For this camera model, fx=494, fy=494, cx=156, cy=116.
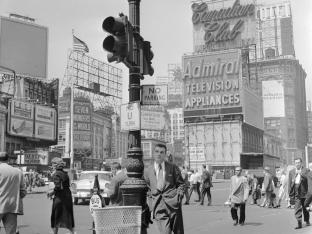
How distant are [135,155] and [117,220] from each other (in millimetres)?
2156

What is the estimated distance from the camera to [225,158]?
110125 mm

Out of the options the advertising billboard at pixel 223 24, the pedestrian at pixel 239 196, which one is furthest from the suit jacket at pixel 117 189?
the advertising billboard at pixel 223 24

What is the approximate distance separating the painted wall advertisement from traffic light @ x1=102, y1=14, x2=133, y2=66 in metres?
122

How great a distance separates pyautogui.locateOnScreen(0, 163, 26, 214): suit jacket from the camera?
7559mm

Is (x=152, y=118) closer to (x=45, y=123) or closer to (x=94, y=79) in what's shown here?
(x=45, y=123)

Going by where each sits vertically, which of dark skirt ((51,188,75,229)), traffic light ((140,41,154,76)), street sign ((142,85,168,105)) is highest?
traffic light ((140,41,154,76))

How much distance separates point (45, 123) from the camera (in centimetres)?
8250

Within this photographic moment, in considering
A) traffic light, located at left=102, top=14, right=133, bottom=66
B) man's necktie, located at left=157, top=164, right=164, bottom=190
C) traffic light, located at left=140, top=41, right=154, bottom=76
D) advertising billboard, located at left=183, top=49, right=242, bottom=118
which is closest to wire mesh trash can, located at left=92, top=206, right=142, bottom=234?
man's necktie, located at left=157, top=164, right=164, bottom=190

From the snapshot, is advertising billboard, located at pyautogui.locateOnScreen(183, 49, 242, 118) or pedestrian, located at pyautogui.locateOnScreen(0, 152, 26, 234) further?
advertising billboard, located at pyautogui.locateOnScreen(183, 49, 242, 118)

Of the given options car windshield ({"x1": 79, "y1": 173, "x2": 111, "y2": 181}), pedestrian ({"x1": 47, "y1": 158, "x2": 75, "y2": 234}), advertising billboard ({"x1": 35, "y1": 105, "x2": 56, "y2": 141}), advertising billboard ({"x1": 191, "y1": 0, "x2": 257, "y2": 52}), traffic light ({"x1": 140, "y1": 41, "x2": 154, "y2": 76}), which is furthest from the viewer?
advertising billboard ({"x1": 191, "y1": 0, "x2": 257, "y2": 52})

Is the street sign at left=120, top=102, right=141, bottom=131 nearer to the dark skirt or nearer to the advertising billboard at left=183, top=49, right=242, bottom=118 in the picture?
the dark skirt

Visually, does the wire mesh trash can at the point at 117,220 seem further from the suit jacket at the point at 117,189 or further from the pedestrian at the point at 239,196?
the pedestrian at the point at 239,196

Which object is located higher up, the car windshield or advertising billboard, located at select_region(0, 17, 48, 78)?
advertising billboard, located at select_region(0, 17, 48, 78)

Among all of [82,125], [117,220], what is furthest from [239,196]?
[82,125]
